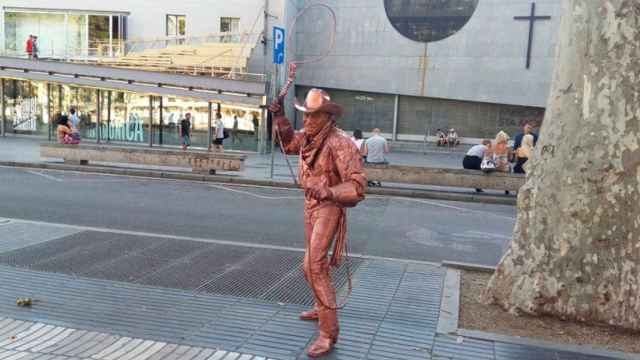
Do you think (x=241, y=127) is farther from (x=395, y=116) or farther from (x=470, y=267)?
(x=470, y=267)

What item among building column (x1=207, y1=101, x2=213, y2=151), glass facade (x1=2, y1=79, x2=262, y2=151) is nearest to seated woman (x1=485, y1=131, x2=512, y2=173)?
glass facade (x1=2, y1=79, x2=262, y2=151)

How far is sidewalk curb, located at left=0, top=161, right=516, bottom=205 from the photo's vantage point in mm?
14016

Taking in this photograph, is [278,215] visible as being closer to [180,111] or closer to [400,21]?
[180,111]

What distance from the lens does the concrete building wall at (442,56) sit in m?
28.4

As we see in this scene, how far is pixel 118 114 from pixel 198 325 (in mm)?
24599

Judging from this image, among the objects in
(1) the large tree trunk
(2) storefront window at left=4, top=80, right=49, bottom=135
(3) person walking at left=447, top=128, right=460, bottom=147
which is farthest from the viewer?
(3) person walking at left=447, top=128, right=460, bottom=147

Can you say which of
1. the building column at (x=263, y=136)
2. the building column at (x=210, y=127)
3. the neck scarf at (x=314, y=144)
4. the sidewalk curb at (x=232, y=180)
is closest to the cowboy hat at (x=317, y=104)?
the neck scarf at (x=314, y=144)

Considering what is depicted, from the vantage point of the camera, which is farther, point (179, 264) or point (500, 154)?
point (500, 154)

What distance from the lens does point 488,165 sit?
1457 centimetres

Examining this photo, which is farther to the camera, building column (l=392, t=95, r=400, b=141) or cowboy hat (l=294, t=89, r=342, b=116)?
building column (l=392, t=95, r=400, b=141)

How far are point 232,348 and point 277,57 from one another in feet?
32.1

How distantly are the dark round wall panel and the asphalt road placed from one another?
18083 millimetres

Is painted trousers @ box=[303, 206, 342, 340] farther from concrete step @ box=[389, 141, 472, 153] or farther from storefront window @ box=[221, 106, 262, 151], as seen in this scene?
concrete step @ box=[389, 141, 472, 153]

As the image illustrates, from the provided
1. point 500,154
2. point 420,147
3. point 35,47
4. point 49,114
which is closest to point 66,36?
point 35,47
